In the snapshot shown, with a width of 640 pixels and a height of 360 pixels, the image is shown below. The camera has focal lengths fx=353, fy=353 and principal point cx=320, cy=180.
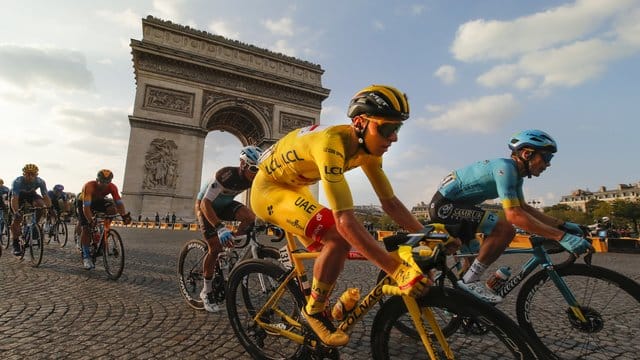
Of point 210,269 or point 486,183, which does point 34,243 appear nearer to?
point 210,269

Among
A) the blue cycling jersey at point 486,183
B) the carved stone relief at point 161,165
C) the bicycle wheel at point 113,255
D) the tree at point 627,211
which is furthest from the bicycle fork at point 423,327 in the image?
the tree at point 627,211

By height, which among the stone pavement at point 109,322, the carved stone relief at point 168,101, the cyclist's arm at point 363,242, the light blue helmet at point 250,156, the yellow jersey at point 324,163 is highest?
the carved stone relief at point 168,101

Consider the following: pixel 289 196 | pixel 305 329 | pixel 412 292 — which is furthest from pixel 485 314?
pixel 289 196

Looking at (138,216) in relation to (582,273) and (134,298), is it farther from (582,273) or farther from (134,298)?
(582,273)

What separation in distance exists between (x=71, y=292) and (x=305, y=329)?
11.5 feet

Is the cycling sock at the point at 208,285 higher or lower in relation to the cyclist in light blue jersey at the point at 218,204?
lower

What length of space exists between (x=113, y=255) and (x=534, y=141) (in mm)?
5405

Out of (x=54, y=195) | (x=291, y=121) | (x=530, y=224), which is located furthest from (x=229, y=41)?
(x=530, y=224)

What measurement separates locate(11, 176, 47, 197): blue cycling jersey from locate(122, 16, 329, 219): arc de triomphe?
1778 cm

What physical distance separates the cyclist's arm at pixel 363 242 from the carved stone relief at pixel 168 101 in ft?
85.5

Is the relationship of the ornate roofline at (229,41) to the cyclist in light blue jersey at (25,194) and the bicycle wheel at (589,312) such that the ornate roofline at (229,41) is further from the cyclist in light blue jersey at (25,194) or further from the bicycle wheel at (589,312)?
the bicycle wheel at (589,312)

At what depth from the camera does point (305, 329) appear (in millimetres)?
2006

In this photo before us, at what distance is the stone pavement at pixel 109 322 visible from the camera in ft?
7.93

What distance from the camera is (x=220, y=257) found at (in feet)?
11.1
